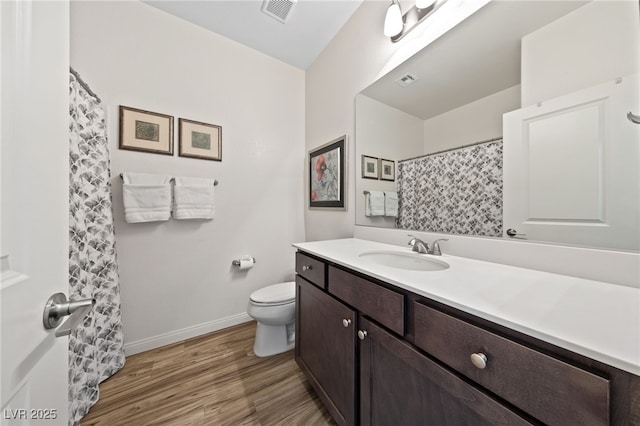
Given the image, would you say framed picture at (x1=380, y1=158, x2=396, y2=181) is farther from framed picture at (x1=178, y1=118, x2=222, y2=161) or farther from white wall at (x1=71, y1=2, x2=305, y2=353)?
framed picture at (x1=178, y1=118, x2=222, y2=161)

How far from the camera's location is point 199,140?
5.71 ft

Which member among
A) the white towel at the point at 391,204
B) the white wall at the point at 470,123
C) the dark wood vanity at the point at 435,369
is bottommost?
the dark wood vanity at the point at 435,369

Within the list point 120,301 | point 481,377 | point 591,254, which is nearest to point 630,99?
point 591,254

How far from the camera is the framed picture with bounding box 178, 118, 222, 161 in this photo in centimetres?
168

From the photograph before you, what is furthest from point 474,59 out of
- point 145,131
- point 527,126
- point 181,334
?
point 181,334

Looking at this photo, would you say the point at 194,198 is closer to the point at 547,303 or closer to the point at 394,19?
the point at 394,19

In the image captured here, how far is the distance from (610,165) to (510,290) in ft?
1.74

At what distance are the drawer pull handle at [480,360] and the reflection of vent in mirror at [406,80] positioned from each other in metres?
1.34

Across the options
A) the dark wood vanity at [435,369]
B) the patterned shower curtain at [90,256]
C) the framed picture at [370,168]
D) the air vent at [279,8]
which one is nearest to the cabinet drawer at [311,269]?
the dark wood vanity at [435,369]

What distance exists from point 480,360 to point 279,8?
224 cm

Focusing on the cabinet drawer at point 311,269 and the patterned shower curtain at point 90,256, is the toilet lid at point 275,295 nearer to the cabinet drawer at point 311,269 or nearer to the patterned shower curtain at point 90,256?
the cabinet drawer at point 311,269

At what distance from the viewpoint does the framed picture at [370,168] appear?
1487 millimetres

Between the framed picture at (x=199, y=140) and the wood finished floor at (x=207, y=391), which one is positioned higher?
the framed picture at (x=199, y=140)

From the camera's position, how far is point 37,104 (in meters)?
0.38
